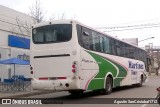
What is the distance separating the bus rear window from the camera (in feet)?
51.0

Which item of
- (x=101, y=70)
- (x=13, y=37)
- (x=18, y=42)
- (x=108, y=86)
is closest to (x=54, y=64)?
(x=101, y=70)

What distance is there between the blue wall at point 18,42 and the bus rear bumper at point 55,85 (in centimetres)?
1503

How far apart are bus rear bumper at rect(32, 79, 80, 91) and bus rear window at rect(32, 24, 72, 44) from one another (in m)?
1.94

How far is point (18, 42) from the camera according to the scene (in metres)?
31.4

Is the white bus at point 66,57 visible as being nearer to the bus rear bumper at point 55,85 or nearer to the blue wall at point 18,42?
the bus rear bumper at point 55,85

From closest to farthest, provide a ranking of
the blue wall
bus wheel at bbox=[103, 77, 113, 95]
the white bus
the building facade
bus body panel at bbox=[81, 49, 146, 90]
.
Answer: the white bus, bus body panel at bbox=[81, 49, 146, 90], bus wheel at bbox=[103, 77, 113, 95], the building facade, the blue wall

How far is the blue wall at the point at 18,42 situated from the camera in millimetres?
30067

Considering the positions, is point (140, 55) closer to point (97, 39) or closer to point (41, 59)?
point (97, 39)

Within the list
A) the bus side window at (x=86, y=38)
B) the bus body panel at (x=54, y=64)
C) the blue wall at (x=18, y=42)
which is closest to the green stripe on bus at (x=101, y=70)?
the bus side window at (x=86, y=38)

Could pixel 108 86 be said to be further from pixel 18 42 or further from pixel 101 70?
pixel 18 42

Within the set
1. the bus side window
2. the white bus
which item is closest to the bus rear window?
the white bus

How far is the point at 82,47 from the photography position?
15.8 metres

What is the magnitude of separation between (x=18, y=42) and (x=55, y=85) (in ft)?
55.8

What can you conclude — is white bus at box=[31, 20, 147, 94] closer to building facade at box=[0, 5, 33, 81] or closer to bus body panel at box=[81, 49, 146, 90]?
bus body panel at box=[81, 49, 146, 90]
